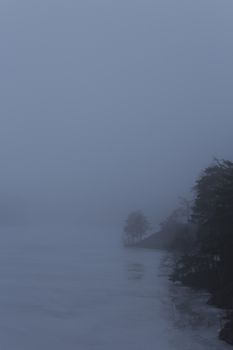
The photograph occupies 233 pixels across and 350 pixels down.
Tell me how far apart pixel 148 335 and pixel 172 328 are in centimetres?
214

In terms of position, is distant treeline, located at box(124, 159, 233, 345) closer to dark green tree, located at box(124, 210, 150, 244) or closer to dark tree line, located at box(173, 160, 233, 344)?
dark tree line, located at box(173, 160, 233, 344)

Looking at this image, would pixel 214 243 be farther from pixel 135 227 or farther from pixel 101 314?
pixel 135 227

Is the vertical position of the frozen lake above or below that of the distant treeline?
below

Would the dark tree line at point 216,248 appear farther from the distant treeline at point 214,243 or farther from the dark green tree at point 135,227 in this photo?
the dark green tree at point 135,227

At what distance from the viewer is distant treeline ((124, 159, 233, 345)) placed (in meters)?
27.2

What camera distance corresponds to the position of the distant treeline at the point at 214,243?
27250mm

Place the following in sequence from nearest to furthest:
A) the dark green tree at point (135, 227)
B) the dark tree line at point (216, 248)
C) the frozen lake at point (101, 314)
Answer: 1. the frozen lake at point (101, 314)
2. the dark tree line at point (216, 248)
3. the dark green tree at point (135, 227)

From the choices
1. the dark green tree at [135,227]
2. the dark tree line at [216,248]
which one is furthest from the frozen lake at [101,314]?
the dark green tree at [135,227]

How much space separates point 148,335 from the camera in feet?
79.0

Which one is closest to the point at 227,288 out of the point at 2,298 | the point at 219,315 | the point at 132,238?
the point at 219,315

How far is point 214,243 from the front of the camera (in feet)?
92.5

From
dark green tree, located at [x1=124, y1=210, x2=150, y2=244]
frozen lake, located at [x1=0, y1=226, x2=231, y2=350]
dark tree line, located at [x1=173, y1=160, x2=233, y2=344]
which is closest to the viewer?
frozen lake, located at [x1=0, y1=226, x2=231, y2=350]

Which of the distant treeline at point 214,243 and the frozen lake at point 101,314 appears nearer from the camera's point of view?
the frozen lake at point 101,314

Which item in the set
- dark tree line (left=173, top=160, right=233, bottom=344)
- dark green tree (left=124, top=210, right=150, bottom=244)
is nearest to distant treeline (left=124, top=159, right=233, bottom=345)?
dark tree line (left=173, top=160, right=233, bottom=344)
